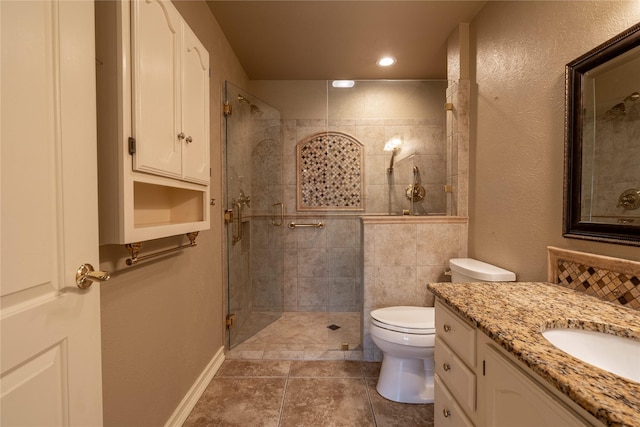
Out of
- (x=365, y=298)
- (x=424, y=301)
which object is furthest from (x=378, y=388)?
(x=424, y=301)

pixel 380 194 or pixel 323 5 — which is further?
pixel 380 194

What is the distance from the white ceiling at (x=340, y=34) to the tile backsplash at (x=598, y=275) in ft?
5.70

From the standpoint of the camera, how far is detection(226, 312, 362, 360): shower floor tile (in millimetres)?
2161

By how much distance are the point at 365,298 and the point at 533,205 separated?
120 cm

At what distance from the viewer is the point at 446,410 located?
1.06m

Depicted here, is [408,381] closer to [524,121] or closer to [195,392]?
[195,392]

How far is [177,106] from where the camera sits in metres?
1.15

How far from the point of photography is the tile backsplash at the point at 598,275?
3.11 ft

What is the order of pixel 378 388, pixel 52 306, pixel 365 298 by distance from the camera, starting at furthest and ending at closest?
pixel 365 298, pixel 378 388, pixel 52 306

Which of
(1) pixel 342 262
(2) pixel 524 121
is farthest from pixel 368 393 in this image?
(2) pixel 524 121

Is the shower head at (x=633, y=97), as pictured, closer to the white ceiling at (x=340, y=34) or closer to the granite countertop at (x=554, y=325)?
the granite countertop at (x=554, y=325)

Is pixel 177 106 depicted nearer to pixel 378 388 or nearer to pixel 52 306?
pixel 52 306

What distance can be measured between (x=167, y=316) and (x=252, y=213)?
1.35 metres

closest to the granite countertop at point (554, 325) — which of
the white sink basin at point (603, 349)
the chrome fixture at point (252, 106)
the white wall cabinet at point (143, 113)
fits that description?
the white sink basin at point (603, 349)
